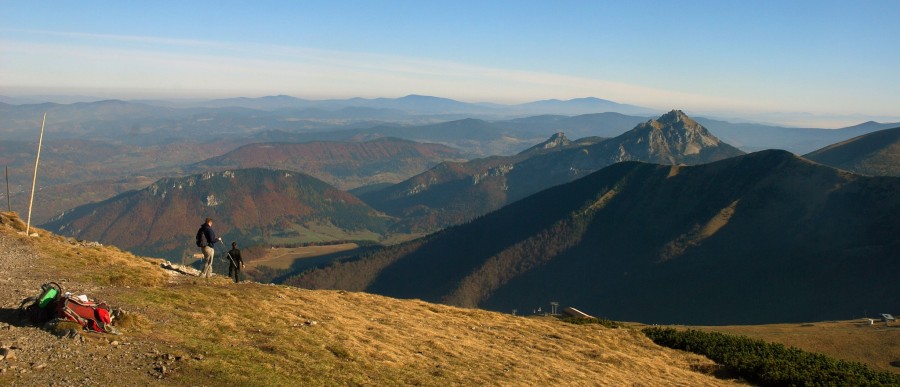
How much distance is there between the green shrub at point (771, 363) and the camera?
116 ft

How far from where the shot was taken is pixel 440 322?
133 ft

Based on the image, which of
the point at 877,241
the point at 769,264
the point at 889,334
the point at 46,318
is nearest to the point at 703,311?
the point at 769,264

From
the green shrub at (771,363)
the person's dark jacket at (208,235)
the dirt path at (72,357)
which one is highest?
the person's dark jacket at (208,235)

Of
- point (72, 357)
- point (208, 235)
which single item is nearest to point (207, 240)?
point (208, 235)

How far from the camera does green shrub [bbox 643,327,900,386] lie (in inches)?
1396

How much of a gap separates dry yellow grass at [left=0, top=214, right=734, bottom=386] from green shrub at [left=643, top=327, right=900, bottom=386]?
1910 millimetres

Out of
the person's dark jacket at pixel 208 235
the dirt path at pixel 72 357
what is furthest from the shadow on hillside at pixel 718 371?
the person's dark jacket at pixel 208 235

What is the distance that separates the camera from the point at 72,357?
21.9 m

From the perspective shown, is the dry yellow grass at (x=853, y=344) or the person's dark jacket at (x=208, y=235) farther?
the dry yellow grass at (x=853, y=344)

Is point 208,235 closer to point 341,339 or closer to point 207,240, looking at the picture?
point 207,240

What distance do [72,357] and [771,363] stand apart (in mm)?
40175

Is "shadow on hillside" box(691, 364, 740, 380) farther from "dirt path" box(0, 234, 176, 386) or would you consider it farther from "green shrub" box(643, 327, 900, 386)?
"dirt path" box(0, 234, 176, 386)

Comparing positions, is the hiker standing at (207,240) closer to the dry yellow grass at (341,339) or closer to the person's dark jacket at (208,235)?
the person's dark jacket at (208,235)

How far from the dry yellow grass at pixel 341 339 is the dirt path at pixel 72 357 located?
713mm
